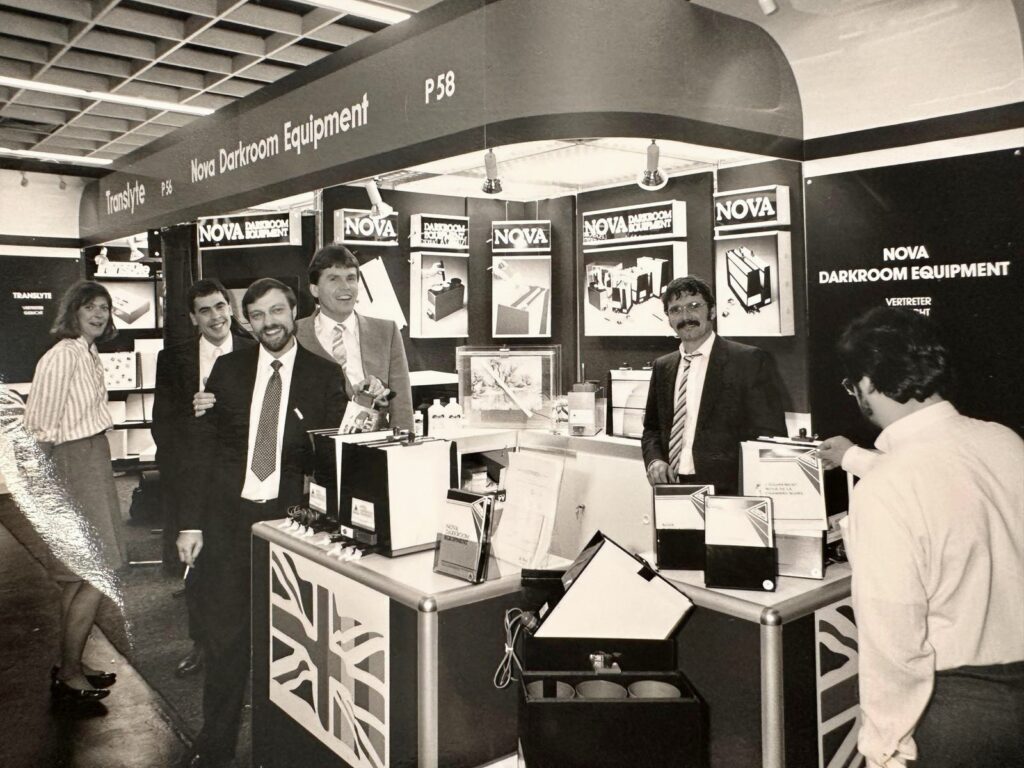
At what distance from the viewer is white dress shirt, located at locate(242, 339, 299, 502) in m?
3.01

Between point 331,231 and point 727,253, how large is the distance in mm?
1983

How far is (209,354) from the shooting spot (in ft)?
10.4

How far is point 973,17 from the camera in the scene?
225 centimetres

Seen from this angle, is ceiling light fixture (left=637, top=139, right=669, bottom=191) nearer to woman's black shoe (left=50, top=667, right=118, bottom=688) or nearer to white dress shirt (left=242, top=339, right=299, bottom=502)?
white dress shirt (left=242, top=339, right=299, bottom=502)

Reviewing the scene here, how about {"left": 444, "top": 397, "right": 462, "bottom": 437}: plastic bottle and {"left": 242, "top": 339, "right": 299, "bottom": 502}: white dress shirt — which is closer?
{"left": 242, "top": 339, "right": 299, "bottom": 502}: white dress shirt

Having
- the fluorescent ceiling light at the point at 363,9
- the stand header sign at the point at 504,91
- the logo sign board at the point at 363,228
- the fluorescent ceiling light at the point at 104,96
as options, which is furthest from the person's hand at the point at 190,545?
the fluorescent ceiling light at the point at 104,96

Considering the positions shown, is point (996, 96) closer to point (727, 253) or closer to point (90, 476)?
point (727, 253)

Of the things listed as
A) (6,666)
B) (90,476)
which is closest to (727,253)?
(90,476)

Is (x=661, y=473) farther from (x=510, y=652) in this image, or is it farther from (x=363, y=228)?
(x=363, y=228)

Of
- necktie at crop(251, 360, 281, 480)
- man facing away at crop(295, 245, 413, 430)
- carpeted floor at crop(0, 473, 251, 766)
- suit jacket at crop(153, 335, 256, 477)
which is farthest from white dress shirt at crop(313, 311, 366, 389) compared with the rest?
carpeted floor at crop(0, 473, 251, 766)

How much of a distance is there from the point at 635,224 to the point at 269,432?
→ 8.08 feet

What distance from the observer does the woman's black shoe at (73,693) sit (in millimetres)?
3459

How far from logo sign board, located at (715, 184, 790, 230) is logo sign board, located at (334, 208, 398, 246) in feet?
5.87

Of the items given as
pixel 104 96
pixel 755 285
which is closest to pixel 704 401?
pixel 755 285
